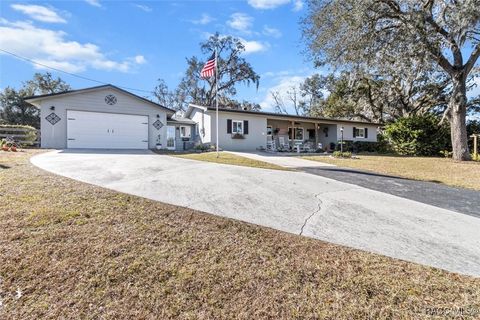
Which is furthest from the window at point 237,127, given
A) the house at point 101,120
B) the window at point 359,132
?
the window at point 359,132

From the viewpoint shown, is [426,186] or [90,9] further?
[90,9]

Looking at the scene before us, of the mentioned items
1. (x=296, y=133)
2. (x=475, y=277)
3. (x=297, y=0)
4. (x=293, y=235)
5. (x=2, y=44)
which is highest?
(x=297, y=0)

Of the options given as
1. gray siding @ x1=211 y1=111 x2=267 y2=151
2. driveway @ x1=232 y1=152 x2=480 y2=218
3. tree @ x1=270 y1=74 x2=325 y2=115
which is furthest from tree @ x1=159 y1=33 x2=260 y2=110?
driveway @ x1=232 y1=152 x2=480 y2=218

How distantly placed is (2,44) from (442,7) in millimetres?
22496

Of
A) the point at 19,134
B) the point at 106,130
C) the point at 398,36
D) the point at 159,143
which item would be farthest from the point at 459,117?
the point at 19,134

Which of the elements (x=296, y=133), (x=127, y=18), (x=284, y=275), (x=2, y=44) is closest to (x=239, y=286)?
(x=284, y=275)

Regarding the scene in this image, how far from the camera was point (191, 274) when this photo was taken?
2.62 metres

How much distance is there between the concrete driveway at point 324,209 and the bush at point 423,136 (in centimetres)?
1548

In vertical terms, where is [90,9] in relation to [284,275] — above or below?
above

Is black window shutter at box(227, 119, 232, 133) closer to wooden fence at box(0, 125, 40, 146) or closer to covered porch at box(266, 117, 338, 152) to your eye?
covered porch at box(266, 117, 338, 152)

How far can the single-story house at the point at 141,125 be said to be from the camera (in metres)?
15.0

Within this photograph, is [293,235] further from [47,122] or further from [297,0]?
[47,122]

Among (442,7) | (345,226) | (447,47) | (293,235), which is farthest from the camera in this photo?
(447,47)

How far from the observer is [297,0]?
1373 centimetres
